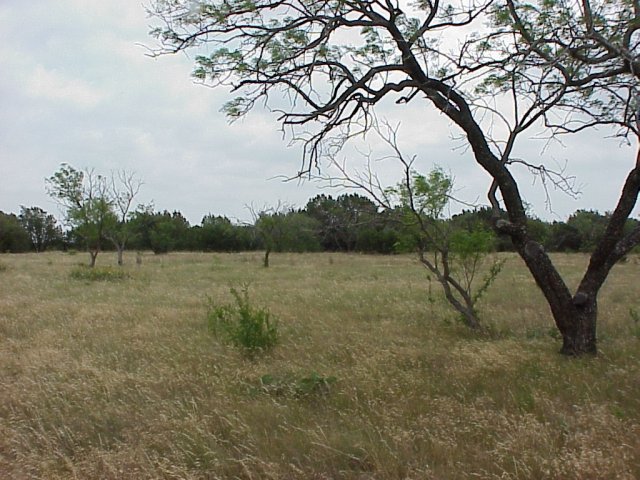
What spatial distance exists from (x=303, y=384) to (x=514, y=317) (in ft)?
19.4

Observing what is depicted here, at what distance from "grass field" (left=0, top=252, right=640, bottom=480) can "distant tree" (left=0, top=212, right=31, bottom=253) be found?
5213 cm

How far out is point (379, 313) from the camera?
9.89 metres

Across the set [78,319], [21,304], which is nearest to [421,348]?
[78,319]

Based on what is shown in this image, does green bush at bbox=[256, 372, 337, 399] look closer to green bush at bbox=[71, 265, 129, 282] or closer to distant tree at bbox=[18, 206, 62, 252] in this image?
green bush at bbox=[71, 265, 129, 282]

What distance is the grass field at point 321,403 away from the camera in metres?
3.29

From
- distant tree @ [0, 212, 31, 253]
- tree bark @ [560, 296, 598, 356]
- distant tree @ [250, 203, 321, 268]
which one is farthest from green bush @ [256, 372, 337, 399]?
distant tree @ [0, 212, 31, 253]

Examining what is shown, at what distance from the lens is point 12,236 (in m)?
52.5

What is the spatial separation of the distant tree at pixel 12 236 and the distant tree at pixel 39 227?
1.99m

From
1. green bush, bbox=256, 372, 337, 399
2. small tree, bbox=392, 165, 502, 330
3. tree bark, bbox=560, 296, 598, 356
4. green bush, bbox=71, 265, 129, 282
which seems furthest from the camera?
green bush, bbox=71, 265, 129, 282

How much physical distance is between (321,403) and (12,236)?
5914cm

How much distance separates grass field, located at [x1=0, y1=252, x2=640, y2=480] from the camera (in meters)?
3.29

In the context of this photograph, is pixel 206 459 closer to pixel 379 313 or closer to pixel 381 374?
pixel 381 374

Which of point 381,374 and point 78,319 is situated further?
point 78,319

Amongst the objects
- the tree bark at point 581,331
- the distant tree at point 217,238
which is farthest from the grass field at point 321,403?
the distant tree at point 217,238
